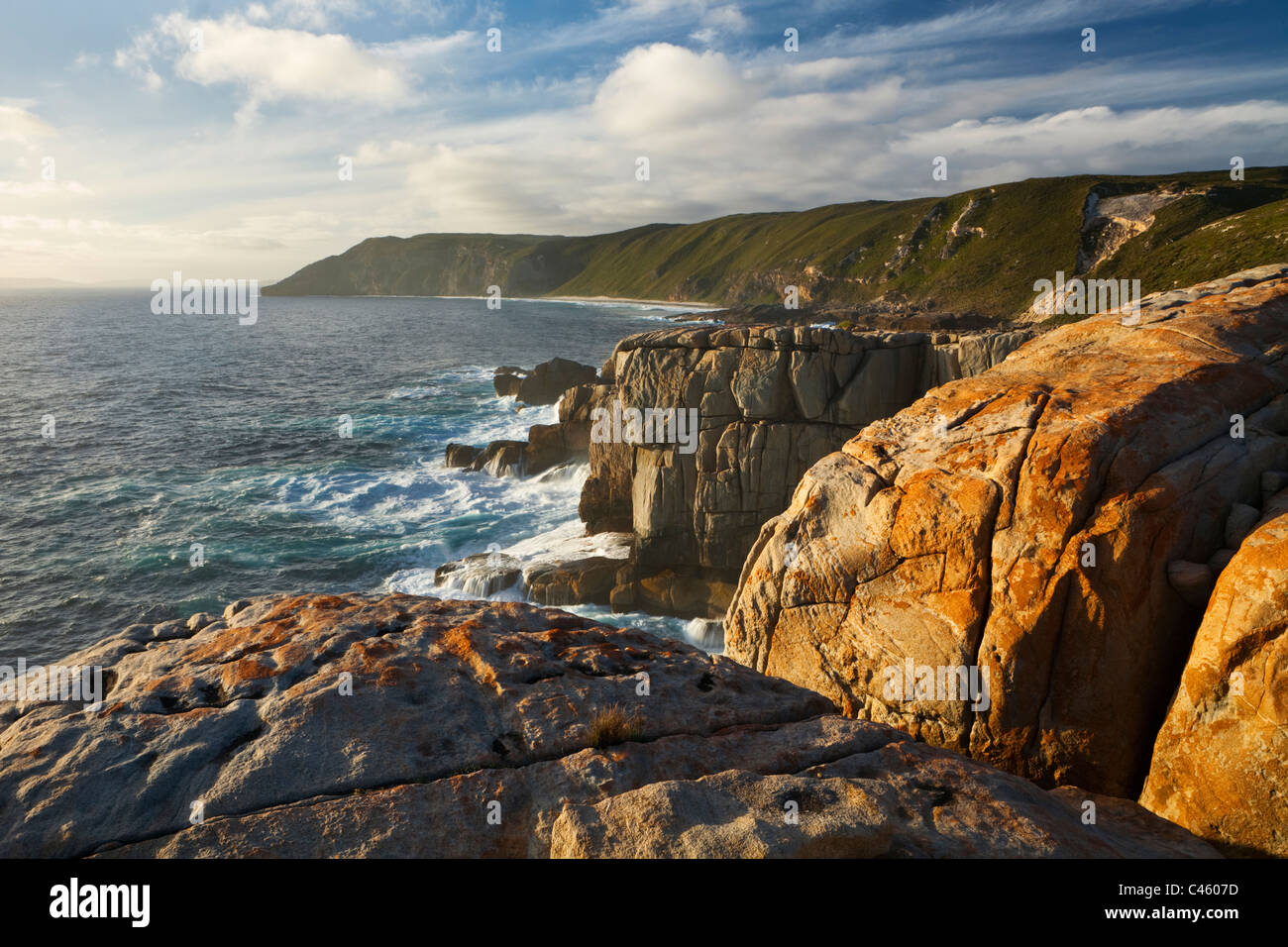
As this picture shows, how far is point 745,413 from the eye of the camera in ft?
100

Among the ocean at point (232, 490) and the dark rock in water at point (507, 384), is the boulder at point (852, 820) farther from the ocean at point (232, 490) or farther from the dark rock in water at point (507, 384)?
the dark rock in water at point (507, 384)

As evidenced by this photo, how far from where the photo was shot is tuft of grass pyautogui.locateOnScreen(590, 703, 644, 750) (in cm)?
→ 764

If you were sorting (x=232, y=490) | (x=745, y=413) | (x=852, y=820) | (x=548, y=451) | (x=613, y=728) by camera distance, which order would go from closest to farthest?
(x=852, y=820), (x=613, y=728), (x=745, y=413), (x=232, y=490), (x=548, y=451)

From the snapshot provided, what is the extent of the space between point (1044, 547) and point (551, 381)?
60.9 m

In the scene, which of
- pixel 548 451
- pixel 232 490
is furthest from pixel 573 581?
pixel 232 490

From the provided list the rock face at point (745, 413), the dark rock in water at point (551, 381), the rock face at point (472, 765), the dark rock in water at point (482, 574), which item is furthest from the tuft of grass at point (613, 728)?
the dark rock in water at point (551, 381)

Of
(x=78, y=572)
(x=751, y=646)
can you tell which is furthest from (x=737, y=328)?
(x=78, y=572)

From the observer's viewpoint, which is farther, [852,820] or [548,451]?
[548,451]

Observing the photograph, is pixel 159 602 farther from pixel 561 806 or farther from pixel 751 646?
pixel 561 806

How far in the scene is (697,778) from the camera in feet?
23.2

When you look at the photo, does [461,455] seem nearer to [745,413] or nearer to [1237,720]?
[745,413]

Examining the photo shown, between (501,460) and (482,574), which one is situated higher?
(501,460)
